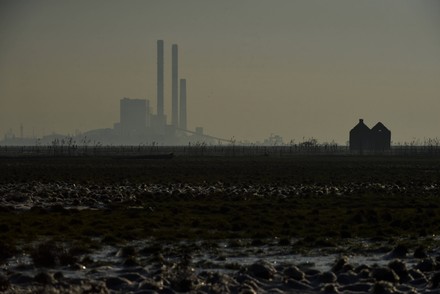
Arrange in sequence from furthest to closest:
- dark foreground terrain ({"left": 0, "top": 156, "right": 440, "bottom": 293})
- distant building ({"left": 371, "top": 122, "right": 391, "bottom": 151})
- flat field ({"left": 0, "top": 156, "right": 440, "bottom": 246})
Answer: distant building ({"left": 371, "top": 122, "right": 391, "bottom": 151})
flat field ({"left": 0, "top": 156, "right": 440, "bottom": 246})
dark foreground terrain ({"left": 0, "top": 156, "right": 440, "bottom": 293})

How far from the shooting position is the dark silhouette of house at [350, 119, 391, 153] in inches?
6713

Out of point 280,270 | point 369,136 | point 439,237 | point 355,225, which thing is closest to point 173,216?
point 355,225

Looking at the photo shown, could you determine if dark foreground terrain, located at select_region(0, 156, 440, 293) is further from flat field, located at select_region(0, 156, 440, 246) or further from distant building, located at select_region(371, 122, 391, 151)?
distant building, located at select_region(371, 122, 391, 151)

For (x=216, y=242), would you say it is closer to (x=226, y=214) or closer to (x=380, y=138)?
(x=226, y=214)

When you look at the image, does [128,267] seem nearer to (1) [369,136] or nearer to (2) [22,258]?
(2) [22,258]

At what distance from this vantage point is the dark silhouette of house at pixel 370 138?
170m

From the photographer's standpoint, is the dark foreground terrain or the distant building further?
the distant building

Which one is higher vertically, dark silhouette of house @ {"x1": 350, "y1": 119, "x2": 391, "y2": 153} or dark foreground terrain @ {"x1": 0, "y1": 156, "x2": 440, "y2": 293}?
dark silhouette of house @ {"x1": 350, "y1": 119, "x2": 391, "y2": 153}

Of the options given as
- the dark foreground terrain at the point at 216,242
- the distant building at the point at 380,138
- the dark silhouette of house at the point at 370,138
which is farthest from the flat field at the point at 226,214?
the dark silhouette of house at the point at 370,138

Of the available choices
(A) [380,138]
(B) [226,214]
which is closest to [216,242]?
(B) [226,214]

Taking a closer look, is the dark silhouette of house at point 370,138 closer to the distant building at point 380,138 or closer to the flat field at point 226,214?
the distant building at point 380,138

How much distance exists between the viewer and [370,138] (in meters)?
172

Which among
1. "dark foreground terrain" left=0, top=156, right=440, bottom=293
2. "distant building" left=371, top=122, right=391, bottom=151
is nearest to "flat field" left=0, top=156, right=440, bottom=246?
"dark foreground terrain" left=0, top=156, right=440, bottom=293

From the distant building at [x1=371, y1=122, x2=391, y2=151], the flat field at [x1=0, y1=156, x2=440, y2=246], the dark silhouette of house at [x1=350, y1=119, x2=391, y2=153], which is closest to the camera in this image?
the flat field at [x1=0, y1=156, x2=440, y2=246]
